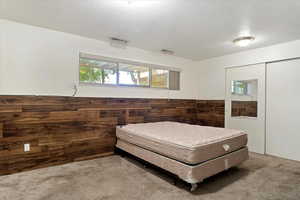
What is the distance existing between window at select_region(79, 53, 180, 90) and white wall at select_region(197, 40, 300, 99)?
2.63 feet

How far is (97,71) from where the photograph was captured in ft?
11.7

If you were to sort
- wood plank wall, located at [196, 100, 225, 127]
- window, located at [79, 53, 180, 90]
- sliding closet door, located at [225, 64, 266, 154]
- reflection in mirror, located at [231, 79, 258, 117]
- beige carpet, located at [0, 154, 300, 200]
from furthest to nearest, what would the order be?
wood plank wall, located at [196, 100, 225, 127] < reflection in mirror, located at [231, 79, 258, 117] < sliding closet door, located at [225, 64, 266, 154] < window, located at [79, 53, 180, 90] < beige carpet, located at [0, 154, 300, 200]

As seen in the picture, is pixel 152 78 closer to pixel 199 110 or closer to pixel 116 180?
pixel 199 110

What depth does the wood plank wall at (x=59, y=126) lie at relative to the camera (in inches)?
104

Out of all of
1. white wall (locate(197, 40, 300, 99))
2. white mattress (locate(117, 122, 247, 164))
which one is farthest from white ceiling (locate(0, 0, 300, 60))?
white mattress (locate(117, 122, 247, 164))

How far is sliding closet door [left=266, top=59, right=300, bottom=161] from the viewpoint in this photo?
10.9 ft

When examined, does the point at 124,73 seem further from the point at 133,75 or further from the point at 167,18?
the point at 167,18

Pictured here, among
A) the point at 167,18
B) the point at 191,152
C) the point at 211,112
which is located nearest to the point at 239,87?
the point at 211,112

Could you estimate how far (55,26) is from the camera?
9.40 feet

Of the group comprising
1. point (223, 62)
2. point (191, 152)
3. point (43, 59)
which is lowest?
point (191, 152)

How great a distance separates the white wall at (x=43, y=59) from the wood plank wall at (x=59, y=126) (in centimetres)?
16

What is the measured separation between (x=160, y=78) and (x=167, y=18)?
211 cm

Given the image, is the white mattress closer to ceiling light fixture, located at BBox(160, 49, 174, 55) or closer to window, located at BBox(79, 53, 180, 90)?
window, located at BBox(79, 53, 180, 90)

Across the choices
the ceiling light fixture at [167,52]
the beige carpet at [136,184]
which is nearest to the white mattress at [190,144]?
the beige carpet at [136,184]
